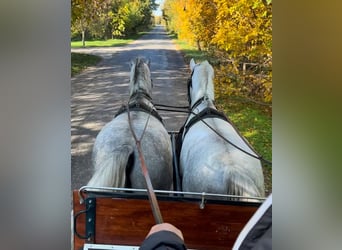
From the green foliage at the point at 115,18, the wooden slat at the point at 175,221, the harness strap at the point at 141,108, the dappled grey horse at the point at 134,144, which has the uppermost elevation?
the green foliage at the point at 115,18

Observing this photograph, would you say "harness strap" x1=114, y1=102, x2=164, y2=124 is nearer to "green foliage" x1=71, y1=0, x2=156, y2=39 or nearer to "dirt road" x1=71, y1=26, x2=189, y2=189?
"dirt road" x1=71, y1=26, x2=189, y2=189

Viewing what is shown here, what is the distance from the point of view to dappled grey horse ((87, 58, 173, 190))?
1421 millimetres

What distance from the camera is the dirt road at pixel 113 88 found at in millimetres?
1397

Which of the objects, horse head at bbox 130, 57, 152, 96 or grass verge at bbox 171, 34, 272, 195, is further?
horse head at bbox 130, 57, 152, 96

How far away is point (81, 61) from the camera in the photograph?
1.38m

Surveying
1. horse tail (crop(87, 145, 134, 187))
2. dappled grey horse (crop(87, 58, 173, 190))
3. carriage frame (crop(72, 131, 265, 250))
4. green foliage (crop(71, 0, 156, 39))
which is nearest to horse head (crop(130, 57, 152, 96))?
dappled grey horse (crop(87, 58, 173, 190))

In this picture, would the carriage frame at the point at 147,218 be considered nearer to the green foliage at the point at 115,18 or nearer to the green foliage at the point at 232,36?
the green foliage at the point at 232,36

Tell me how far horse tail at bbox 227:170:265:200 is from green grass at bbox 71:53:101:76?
0.63m

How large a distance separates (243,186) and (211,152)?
180mm

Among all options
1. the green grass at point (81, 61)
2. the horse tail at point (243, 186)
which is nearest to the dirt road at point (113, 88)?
the green grass at point (81, 61)

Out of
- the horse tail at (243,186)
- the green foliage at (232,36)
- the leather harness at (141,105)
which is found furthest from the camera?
the leather harness at (141,105)

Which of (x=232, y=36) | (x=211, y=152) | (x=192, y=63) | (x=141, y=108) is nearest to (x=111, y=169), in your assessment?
(x=141, y=108)

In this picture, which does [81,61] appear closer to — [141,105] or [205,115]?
[141,105]
